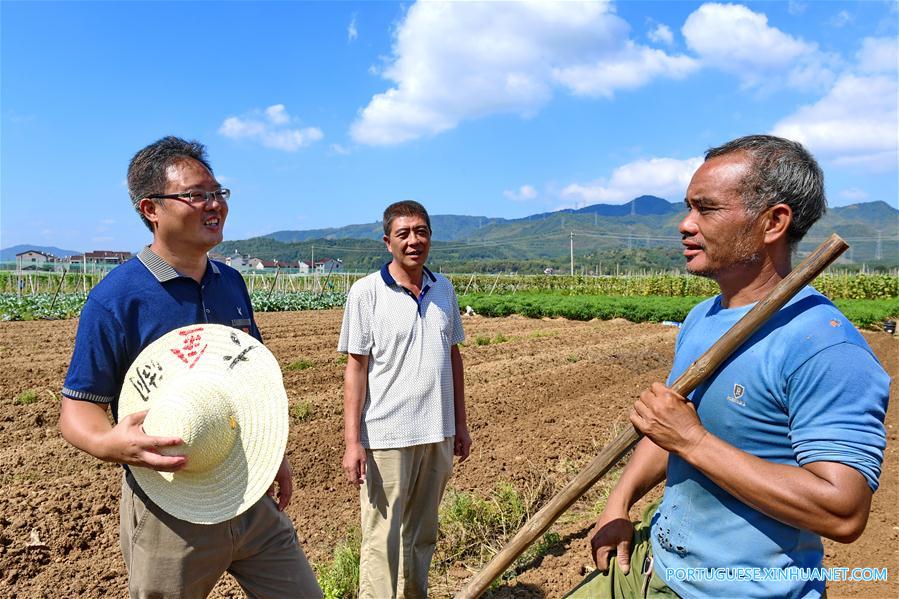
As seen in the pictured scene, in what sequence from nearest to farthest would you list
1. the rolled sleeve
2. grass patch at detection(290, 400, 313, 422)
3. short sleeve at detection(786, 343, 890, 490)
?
short sleeve at detection(786, 343, 890, 490), the rolled sleeve, grass patch at detection(290, 400, 313, 422)

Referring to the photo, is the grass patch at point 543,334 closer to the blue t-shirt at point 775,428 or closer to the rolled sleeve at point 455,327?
the rolled sleeve at point 455,327

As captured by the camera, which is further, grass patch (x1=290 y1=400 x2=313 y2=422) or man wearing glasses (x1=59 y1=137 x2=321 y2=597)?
grass patch (x1=290 y1=400 x2=313 y2=422)

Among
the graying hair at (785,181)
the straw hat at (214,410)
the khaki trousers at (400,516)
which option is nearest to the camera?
the graying hair at (785,181)

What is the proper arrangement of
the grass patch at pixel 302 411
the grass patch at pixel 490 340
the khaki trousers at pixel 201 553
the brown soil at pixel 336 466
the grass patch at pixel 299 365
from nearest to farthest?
the khaki trousers at pixel 201 553 < the brown soil at pixel 336 466 < the grass patch at pixel 302 411 < the grass patch at pixel 299 365 < the grass patch at pixel 490 340

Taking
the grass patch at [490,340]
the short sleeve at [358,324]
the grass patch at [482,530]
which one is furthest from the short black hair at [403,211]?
the grass patch at [490,340]

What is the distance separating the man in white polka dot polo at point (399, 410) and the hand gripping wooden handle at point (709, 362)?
1.33 meters

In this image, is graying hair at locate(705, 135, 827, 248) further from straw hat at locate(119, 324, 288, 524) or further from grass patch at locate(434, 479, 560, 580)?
grass patch at locate(434, 479, 560, 580)

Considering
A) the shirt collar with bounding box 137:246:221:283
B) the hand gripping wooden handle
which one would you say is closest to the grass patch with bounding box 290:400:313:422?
the shirt collar with bounding box 137:246:221:283

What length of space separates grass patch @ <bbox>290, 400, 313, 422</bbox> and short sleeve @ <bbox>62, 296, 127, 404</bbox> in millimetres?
5225

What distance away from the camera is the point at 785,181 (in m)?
1.64

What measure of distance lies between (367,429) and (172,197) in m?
1.56

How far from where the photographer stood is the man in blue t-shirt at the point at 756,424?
1.37 metres

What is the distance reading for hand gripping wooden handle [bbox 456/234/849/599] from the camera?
1.52 m

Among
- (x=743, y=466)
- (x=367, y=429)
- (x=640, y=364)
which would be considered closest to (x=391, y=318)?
(x=367, y=429)
